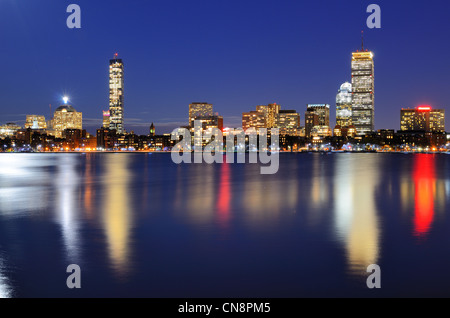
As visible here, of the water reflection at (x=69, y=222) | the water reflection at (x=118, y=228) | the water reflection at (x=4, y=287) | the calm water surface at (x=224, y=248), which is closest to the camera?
the water reflection at (x=4, y=287)

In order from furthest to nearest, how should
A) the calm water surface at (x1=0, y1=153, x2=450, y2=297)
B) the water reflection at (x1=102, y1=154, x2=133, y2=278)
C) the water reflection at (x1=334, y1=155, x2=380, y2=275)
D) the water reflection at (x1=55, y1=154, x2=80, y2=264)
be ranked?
the water reflection at (x1=55, y1=154, x2=80, y2=264) → the water reflection at (x1=334, y1=155, x2=380, y2=275) → the water reflection at (x1=102, y1=154, x2=133, y2=278) → the calm water surface at (x1=0, y1=153, x2=450, y2=297)

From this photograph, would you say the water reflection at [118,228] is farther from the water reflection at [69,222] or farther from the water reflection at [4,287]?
the water reflection at [4,287]

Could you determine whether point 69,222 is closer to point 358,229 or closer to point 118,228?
point 118,228

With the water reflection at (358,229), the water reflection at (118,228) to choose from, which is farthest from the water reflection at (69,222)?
the water reflection at (358,229)

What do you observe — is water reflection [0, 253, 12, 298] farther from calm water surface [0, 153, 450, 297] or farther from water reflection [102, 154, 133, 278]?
water reflection [102, 154, 133, 278]

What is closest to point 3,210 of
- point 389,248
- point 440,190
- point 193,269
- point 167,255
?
point 167,255

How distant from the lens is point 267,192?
37938 millimetres

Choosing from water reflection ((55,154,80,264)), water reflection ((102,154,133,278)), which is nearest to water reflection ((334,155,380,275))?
water reflection ((102,154,133,278))

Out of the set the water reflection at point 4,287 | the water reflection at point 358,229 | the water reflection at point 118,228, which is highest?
the water reflection at point 4,287

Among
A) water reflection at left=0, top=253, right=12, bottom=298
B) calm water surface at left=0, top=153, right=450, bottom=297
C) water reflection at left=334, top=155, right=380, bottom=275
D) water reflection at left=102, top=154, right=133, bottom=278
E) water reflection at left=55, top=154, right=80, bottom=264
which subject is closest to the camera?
water reflection at left=0, top=253, right=12, bottom=298

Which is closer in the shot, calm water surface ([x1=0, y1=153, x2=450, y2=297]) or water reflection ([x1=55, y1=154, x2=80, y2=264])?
calm water surface ([x1=0, y1=153, x2=450, y2=297])

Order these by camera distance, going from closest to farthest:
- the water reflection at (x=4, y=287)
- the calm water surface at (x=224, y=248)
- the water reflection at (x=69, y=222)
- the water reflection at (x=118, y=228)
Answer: the water reflection at (x=4, y=287) < the calm water surface at (x=224, y=248) < the water reflection at (x=118, y=228) < the water reflection at (x=69, y=222)

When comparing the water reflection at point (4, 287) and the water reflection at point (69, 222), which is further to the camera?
the water reflection at point (69, 222)

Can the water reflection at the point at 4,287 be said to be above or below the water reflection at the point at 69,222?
above
